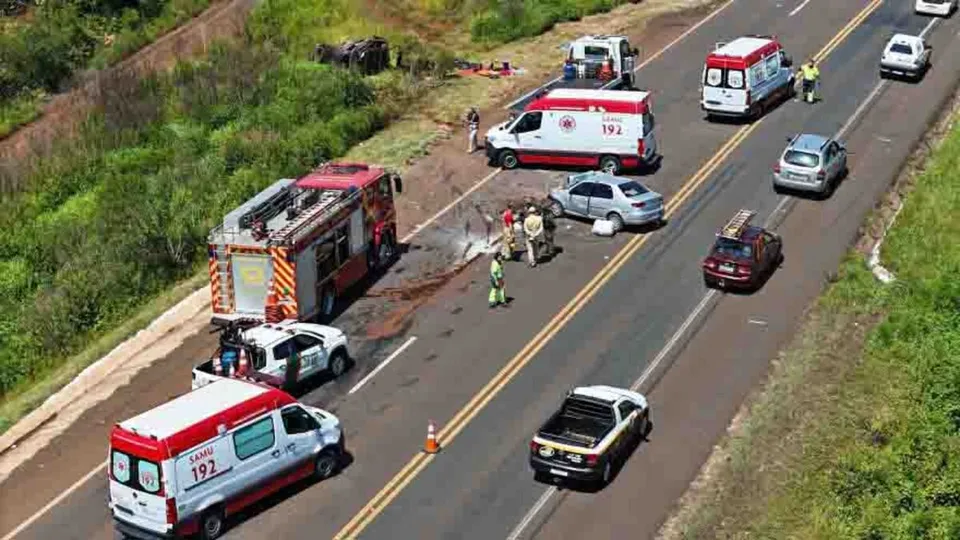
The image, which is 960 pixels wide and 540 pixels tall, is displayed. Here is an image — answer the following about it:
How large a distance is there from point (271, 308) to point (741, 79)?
23120mm

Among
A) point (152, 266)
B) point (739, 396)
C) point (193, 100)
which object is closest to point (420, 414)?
point (739, 396)

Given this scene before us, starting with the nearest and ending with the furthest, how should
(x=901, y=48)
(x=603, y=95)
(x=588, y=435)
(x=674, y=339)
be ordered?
1. (x=588, y=435)
2. (x=674, y=339)
3. (x=603, y=95)
4. (x=901, y=48)

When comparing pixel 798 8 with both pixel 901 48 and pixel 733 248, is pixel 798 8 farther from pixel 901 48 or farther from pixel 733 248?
pixel 733 248

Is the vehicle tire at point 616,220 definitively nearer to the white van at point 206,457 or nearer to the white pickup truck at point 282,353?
the white pickup truck at point 282,353

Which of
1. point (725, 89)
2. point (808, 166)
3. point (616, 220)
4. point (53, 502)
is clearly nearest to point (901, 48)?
point (725, 89)

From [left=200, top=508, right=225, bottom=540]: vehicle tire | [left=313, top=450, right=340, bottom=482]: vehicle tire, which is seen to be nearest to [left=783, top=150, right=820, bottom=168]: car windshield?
[left=313, top=450, right=340, bottom=482]: vehicle tire

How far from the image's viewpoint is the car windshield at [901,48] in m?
56.2

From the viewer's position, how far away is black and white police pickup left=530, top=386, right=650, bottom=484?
2770 centimetres

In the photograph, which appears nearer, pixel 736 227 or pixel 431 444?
pixel 431 444

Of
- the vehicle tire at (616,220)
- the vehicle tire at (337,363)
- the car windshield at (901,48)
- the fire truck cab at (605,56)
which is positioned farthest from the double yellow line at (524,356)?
the car windshield at (901,48)

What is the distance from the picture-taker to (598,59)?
5584cm

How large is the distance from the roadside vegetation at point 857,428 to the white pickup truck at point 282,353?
32.3 feet

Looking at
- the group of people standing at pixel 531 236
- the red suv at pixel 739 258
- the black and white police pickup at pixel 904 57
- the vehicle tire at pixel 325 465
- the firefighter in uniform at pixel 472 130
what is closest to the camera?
the vehicle tire at pixel 325 465

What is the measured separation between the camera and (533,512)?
90.7 feet
